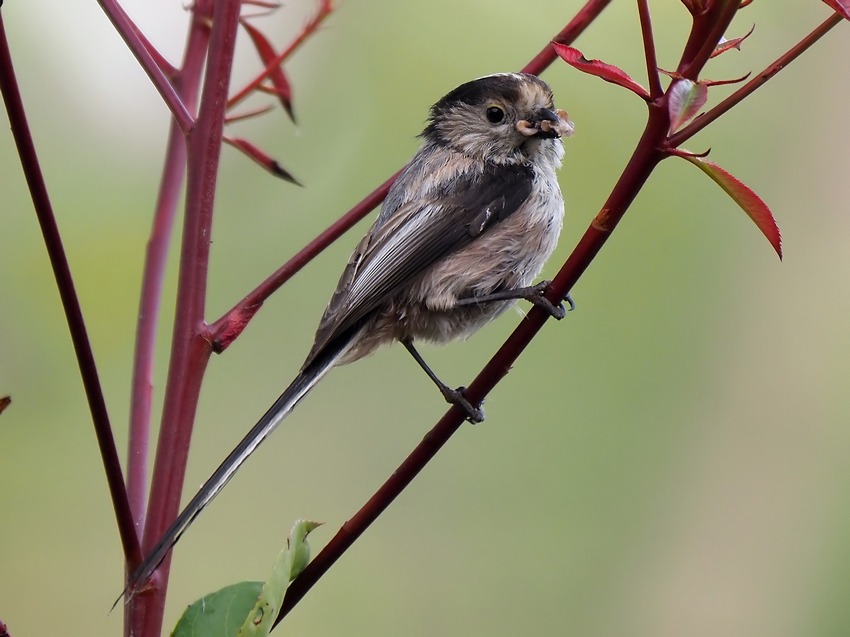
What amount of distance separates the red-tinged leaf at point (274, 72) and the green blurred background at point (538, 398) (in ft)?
6.22

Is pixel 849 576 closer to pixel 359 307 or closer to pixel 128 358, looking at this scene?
pixel 359 307

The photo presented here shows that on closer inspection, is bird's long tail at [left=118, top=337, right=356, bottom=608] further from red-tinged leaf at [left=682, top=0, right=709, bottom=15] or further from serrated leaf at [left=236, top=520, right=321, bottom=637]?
red-tinged leaf at [left=682, top=0, right=709, bottom=15]

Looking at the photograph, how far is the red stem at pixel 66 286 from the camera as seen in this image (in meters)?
0.91

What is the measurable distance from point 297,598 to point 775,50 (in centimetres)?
305

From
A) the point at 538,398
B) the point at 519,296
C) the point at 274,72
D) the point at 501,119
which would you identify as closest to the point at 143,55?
the point at 274,72

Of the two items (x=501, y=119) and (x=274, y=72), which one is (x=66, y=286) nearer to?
(x=274, y=72)

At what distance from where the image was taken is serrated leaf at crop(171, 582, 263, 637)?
1.10m

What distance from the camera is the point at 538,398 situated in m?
3.86

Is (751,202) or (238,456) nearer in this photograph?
(751,202)

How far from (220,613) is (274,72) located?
2.56ft

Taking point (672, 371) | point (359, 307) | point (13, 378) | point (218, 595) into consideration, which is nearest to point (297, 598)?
point (218, 595)

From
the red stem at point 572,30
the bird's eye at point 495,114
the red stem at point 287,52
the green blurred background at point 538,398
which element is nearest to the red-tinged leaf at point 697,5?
the red stem at point 572,30

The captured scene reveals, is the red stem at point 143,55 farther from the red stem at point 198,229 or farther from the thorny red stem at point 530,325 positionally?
the thorny red stem at point 530,325

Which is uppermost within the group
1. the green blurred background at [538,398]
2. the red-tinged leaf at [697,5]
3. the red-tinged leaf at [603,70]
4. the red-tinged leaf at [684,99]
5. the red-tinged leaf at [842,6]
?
the red-tinged leaf at [842,6]
